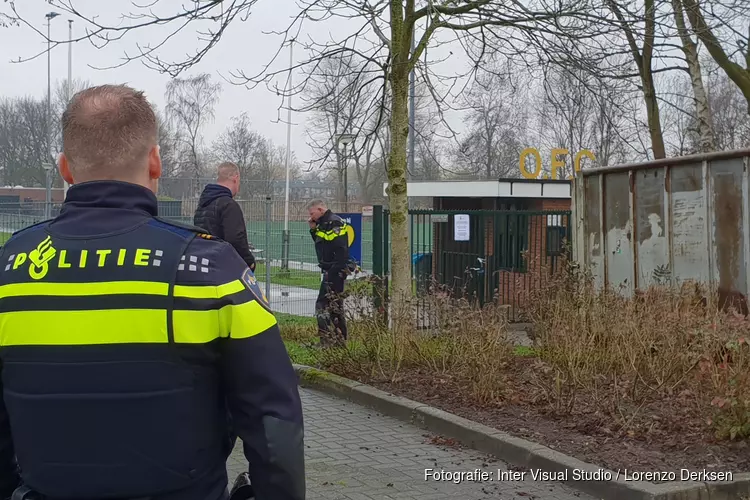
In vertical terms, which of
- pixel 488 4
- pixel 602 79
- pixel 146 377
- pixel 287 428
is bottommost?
pixel 287 428

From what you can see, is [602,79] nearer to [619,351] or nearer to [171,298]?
[619,351]

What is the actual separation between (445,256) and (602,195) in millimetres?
3171

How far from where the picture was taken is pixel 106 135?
199 centimetres

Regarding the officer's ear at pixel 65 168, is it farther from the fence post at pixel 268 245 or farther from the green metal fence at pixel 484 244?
the fence post at pixel 268 245

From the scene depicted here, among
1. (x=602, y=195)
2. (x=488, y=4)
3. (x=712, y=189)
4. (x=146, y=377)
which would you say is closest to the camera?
(x=146, y=377)

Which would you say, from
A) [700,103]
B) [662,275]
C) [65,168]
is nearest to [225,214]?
[662,275]

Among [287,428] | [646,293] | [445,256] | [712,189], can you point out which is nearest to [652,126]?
[445,256]

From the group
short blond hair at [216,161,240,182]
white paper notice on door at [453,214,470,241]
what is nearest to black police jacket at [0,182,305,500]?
short blond hair at [216,161,240,182]

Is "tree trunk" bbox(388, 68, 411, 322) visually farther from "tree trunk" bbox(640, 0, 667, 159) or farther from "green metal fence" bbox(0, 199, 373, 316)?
"tree trunk" bbox(640, 0, 667, 159)

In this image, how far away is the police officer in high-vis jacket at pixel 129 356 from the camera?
183 centimetres

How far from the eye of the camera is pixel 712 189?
8.55 metres

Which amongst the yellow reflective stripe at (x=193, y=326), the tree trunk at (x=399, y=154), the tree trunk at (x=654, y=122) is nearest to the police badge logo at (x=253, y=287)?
the yellow reflective stripe at (x=193, y=326)

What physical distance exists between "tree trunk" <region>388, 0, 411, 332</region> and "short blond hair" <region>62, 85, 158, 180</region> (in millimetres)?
6853

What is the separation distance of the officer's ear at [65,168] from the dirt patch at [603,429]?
388 centimetres
